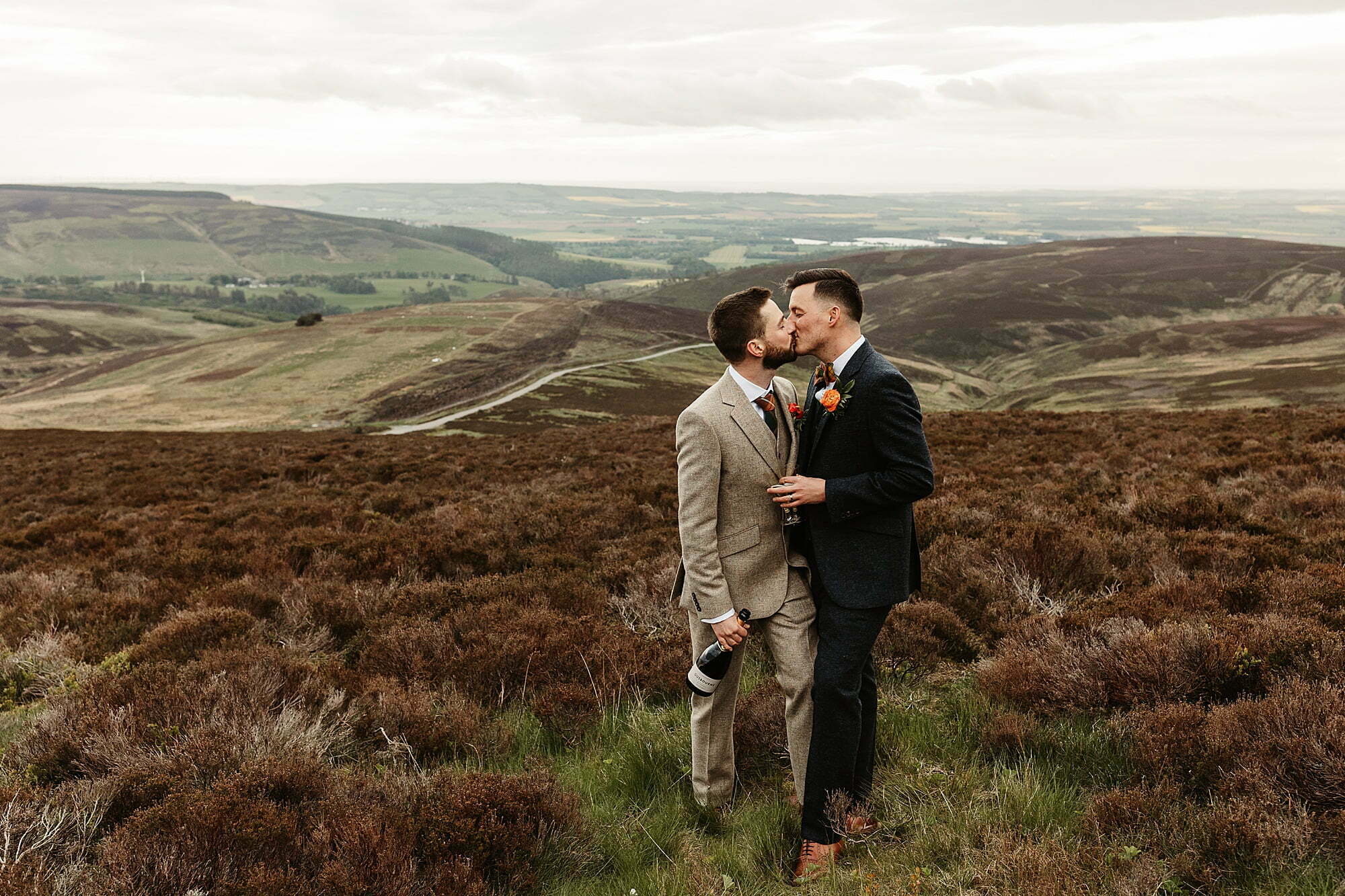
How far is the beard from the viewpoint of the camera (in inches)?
145

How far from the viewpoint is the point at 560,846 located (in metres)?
3.47

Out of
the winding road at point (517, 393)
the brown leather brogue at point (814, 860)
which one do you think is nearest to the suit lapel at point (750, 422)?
the brown leather brogue at point (814, 860)

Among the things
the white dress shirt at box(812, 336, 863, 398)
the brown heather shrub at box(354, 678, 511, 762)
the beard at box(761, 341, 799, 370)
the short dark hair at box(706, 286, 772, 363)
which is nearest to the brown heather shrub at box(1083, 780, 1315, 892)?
the white dress shirt at box(812, 336, 863, 398)

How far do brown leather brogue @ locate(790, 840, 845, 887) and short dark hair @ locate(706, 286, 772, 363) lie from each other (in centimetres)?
236

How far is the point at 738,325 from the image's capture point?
144 inches

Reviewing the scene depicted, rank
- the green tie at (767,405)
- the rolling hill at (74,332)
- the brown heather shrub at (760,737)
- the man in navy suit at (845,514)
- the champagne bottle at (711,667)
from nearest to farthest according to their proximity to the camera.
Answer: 1. the man in navy suit at (845,514)
2. the champagne bottle at (711,667)
3. the green tie at (767,405)
4. the brown heather shrub at (760,737)
5. the rolling hill at (74,332)

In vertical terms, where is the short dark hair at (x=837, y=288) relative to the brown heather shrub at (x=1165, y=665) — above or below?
above

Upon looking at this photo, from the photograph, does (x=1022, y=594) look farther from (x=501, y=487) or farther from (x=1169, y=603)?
(x=501, y=487)

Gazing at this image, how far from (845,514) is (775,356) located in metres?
0.85

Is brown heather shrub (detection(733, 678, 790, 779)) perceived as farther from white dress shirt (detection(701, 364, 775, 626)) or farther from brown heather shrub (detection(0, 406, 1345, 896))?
white dress shirt (detection(701, 364, 775, 626))

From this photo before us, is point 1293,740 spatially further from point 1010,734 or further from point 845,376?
point 845,376

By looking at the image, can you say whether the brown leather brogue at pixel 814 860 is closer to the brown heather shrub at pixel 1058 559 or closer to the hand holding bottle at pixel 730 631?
the hand holding bottle at pixel 730 631

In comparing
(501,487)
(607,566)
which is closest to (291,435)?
(501,487)

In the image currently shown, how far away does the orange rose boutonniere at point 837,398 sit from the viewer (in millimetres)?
3596
